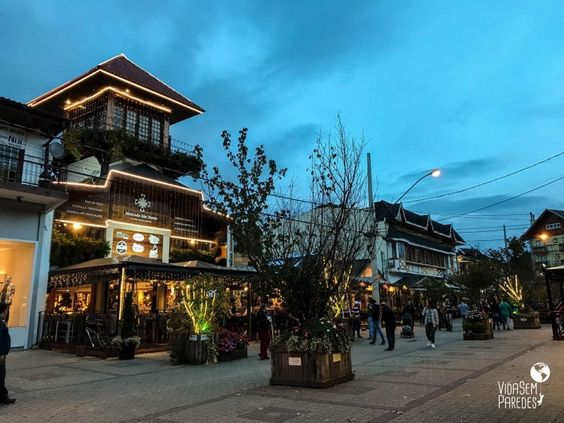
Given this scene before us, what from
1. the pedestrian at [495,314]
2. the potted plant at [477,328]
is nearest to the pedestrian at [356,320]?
the potted plant at [477,328]

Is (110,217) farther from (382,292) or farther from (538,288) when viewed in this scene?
(538,288)

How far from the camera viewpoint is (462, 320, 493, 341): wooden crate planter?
18.8 metres

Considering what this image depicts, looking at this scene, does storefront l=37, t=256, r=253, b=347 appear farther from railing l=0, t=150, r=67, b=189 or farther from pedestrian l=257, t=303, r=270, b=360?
railing l=0, t=150, r=67, b=189

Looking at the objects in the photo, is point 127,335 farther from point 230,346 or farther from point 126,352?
point 230,346

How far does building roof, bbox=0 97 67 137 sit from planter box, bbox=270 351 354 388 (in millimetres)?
14141

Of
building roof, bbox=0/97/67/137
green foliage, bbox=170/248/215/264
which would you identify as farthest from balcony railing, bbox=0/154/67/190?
green foliage, bbox=170/248/215/264

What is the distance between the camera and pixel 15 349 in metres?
17.2

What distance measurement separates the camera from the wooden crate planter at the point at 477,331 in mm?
18786

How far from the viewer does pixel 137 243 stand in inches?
937

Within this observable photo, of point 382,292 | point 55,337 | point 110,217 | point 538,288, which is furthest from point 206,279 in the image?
point 538,288

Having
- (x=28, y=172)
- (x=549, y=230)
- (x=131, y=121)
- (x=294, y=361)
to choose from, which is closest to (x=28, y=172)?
(x=28, y=172)

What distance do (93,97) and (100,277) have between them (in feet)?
45.3

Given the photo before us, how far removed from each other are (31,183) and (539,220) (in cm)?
5604

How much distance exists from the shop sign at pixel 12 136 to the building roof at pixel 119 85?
8128 mm
